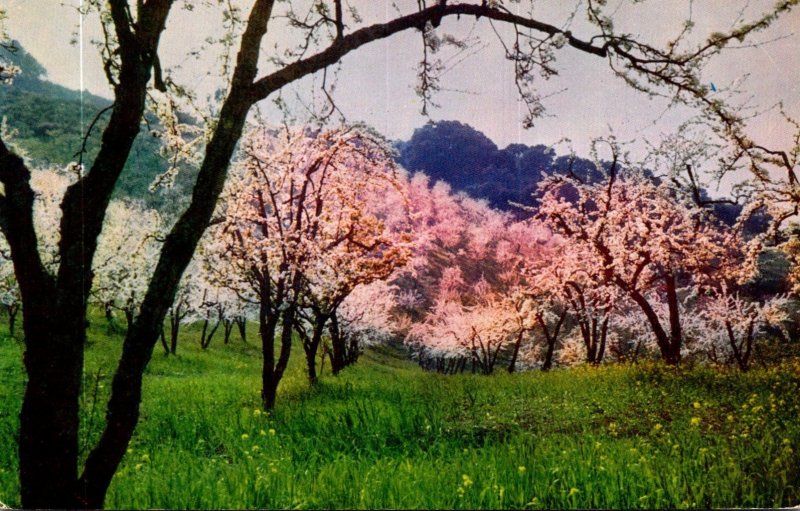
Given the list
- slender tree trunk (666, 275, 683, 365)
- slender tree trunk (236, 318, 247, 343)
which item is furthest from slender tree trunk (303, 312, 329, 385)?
slender tree trunk (236, 318, 247, 343)

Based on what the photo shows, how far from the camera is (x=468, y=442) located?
4.73 meters

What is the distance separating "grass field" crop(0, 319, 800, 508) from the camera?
10.2 feet

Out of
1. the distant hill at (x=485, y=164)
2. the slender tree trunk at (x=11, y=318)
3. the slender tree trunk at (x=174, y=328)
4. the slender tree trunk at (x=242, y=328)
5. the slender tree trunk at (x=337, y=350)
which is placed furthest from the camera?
the slender tree trunk at (x=242, y=328)

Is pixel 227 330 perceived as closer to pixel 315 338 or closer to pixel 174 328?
pixel 174 328

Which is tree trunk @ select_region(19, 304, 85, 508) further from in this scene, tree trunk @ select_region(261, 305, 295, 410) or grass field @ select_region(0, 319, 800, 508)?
tree trunk @ select_region(261, 305, 295, 410)

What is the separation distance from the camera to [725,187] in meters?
6.48

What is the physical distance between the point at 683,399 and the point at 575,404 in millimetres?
1690

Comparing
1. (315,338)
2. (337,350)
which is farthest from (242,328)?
(315,338)

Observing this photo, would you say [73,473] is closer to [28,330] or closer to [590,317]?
[28,330]

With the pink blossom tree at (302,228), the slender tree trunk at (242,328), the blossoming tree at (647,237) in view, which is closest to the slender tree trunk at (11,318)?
the slender tree trunk at (242,328)

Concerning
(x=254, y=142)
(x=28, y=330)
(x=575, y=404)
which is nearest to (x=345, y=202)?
(x=254, y=142)

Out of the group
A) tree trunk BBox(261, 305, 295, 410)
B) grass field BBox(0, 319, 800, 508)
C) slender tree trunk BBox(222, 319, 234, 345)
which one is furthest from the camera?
slender tree trunk BBox(222, 319, 234, 345)

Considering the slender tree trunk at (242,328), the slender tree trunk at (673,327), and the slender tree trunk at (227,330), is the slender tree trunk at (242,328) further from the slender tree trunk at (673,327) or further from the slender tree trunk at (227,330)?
the slender tree trunk at (673,327)

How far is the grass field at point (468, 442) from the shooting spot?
3113 mm
